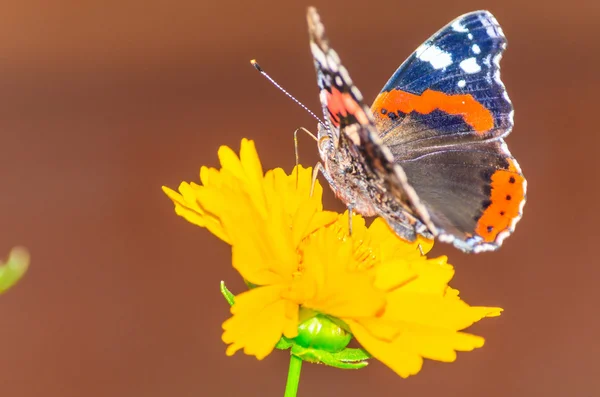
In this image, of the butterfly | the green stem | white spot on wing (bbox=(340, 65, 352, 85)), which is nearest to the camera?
the green stem

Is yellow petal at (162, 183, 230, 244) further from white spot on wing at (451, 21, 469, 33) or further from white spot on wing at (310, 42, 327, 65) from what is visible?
white spot on wing at (451, 21, 469, 33)

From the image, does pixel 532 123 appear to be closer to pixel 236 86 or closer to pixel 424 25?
pixel 424 25

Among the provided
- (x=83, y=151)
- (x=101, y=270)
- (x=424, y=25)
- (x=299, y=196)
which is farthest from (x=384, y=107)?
(x=424, y=25)

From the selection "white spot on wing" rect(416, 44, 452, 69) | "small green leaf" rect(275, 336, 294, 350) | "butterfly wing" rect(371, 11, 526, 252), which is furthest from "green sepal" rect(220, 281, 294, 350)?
"white spot on wing" rect(416, 44, 452, 69)

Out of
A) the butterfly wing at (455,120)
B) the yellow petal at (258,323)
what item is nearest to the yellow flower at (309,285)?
the yellow petal at (258,323)

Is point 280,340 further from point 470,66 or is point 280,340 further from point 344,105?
point 470,66

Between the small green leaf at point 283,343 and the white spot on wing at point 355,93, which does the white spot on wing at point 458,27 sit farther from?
the small green leaf at point 283,343
